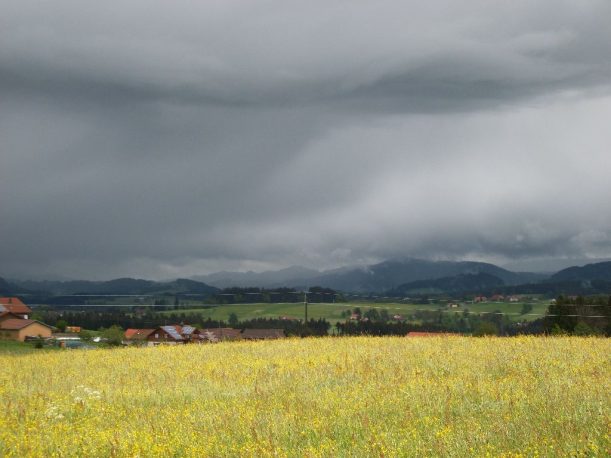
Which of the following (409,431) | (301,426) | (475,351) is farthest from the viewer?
(475,351)

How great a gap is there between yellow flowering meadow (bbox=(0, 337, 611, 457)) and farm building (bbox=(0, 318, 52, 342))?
104m

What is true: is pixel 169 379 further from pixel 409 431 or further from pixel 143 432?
pixel 409 431

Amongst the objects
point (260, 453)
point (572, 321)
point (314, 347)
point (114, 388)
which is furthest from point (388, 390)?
point (572, 321)

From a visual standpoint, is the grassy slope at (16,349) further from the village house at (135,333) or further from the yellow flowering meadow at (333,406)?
the village house at (135,333)

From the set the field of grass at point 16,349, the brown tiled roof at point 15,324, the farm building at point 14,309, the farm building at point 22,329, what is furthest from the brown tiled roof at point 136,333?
the field of grass at point 16,349

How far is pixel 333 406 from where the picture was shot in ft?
35.3

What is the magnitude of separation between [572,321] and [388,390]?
6471 centimetres

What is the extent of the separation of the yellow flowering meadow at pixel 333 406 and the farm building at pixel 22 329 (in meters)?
104

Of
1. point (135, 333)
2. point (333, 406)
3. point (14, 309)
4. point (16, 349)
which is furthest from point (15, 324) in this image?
point (333, 406)

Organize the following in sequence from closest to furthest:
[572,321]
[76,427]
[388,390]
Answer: [76,427], [388,390], [572,321]

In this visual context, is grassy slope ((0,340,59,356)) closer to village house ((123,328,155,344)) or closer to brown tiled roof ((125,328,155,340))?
village house ((123,328,155,344))

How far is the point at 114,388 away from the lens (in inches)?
589

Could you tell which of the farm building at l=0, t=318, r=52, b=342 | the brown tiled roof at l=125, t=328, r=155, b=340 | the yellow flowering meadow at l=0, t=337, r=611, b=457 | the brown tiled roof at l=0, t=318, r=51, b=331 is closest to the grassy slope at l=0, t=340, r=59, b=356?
the yellow flowering meadow at l=0, t=337, r=611, b=457

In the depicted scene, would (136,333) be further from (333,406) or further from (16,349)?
(333,406)
